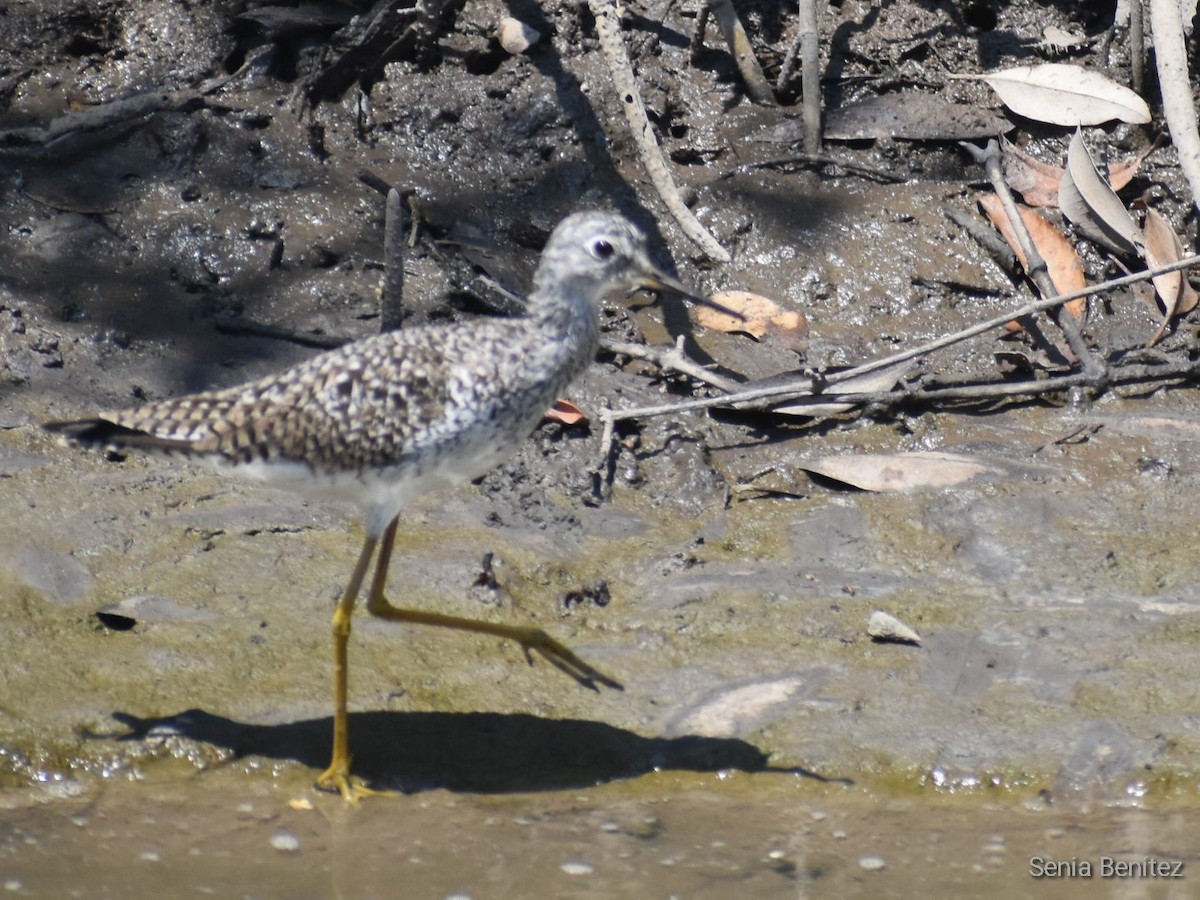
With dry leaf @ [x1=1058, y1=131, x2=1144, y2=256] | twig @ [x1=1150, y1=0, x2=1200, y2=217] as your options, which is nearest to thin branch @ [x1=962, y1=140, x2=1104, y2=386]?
dry leaf @ [x1=1058, y1=131, x2=1144, y2=256]

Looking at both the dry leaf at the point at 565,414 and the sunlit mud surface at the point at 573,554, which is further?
the dry leaf at the point at 565,414

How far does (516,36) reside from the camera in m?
7.72

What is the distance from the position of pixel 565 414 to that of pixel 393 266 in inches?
37.9

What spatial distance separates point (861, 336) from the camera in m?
7.00

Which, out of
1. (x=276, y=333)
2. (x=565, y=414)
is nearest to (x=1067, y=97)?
(x=565, y=414)

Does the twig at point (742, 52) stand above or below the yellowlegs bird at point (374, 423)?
above

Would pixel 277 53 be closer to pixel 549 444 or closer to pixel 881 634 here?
pixel 549 444

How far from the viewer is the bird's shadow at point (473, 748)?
4.58 metres

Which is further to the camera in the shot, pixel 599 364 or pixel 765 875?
pixel 599 364

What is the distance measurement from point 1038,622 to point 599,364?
7.66 ft

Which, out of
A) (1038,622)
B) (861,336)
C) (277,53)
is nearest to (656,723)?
(1038,622)

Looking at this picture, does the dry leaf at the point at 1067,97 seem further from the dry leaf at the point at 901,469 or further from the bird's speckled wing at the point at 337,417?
the bird's speckled wing at the point at 337,417

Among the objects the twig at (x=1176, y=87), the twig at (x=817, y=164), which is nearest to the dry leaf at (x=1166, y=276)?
the twig at (x=1176, y=87)

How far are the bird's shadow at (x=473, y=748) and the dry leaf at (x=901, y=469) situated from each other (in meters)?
1.65
